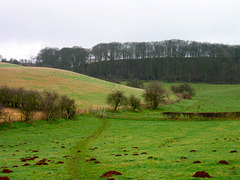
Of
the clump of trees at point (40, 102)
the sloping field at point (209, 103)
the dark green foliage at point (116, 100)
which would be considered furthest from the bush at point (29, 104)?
the sloping field at point (209, 103)

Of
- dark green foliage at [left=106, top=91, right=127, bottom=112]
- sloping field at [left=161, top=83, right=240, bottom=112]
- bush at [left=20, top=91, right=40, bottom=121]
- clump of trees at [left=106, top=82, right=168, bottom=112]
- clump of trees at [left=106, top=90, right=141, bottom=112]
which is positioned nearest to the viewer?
bush at [left=20, top=91, right=40, bottom=121]

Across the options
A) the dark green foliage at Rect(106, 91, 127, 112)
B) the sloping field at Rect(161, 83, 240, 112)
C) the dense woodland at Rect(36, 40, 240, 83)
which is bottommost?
the sloping field at Rect(161, 83, 240, 112)

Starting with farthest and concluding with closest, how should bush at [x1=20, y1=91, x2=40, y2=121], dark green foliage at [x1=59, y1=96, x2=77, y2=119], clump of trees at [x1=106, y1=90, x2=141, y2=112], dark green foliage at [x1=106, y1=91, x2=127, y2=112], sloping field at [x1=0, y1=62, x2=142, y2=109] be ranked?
1. sloping field at [x1=0, y1=62, x2=142, y2=109]
2. clump of trees at [x1=106, y1=90, x2=141, y2=112]
3. dark green foliage at [x1=106, y1=91, x2=127, y2=112]
4. dark green foliage at [x1=59, y1=96, x2=77, y2=119]
5. bush at [x1=20, y1=91, x2=40, y2=121]

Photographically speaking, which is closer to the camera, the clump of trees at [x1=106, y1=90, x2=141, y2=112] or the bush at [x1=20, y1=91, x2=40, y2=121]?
the bush at [x1=20, y1=91, x2=40, y2=121]

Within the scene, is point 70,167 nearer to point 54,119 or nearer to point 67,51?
point 54,119

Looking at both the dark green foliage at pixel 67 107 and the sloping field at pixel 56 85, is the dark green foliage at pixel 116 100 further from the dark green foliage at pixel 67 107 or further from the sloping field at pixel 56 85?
the dark green foliage at pixel 67 107

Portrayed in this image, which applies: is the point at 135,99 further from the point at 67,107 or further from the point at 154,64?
the point at 154,64

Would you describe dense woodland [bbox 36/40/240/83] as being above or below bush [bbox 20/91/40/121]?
above

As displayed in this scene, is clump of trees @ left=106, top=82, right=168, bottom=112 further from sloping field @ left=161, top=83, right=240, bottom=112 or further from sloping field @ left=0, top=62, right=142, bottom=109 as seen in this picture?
sloping field @ left=0, top=62, right=142, bottom=109

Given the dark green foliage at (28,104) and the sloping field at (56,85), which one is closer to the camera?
the dark green foliage at (28,104)

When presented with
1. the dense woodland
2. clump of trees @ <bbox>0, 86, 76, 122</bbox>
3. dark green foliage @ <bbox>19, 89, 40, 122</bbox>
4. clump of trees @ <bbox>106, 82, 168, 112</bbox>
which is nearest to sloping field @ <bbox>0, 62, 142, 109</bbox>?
clump of trees @ <bbox>106, 82, 168, 112</bbox>

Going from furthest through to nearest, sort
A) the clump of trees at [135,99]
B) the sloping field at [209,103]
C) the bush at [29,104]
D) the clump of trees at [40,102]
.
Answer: the sloping field at [209,103]
the clump of trees at [135,99]
the clump of trees at [40,102]
the bush at [29,104]

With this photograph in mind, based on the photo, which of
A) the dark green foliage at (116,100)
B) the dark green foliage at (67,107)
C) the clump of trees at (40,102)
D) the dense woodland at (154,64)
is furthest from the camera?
the dense woodland at (154,64)

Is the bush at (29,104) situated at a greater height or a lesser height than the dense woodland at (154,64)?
lesser
